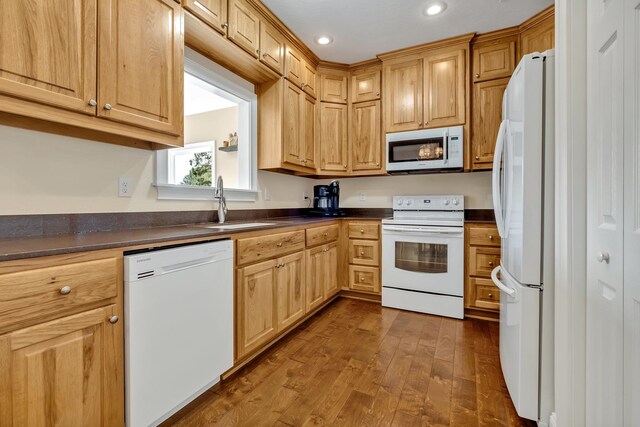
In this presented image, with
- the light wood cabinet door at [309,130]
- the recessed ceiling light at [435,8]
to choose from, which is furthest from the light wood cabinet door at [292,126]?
the recessed ceiling light at [435,8]

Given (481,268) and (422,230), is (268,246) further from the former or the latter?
(481,268)

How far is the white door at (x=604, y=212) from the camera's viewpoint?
0.91 metres

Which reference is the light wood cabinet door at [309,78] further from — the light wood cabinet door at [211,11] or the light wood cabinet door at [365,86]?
the light wood cabinet door at [211,11]

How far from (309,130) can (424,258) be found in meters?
1.79

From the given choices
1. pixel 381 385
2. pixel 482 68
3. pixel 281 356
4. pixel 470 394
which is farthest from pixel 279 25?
pixel 470 394

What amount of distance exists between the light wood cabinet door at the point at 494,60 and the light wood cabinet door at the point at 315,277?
7.55 ft

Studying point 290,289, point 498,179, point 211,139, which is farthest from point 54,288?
point 211,139

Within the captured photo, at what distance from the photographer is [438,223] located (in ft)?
9.26

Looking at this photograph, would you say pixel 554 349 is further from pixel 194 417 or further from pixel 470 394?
pixel 194 417

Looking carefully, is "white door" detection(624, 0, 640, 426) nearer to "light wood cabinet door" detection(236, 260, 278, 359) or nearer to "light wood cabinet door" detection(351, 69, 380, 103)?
"light wood cabinet door" detection(236, 260, 278, 359)

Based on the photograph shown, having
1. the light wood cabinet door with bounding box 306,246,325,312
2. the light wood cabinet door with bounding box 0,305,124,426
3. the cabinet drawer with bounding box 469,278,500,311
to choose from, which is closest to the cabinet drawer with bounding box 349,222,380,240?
the light wood cabinet door with bounding box 306,246,325,312

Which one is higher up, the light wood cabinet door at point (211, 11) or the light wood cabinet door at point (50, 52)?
the light wood cabinet door at point (211, 11)

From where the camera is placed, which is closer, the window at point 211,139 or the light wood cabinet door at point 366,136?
the window at point 211,139

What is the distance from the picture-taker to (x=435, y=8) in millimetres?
2344
